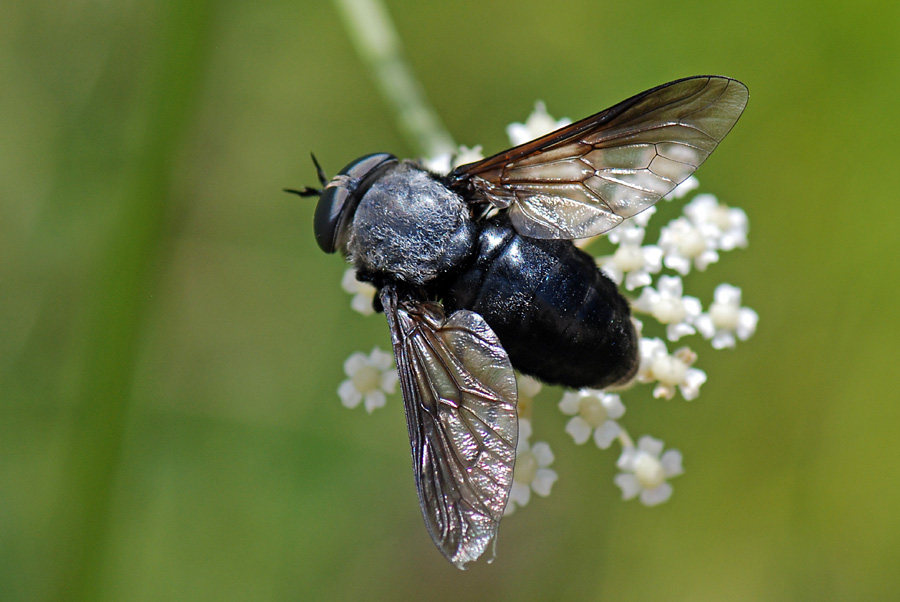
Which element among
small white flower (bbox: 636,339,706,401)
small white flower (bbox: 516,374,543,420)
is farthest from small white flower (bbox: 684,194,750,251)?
small white flower (bbox: 516,374,543,420)

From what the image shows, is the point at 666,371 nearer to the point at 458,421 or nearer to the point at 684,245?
the point at 684,245

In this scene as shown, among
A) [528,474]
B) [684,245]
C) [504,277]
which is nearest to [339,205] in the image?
[504,277]

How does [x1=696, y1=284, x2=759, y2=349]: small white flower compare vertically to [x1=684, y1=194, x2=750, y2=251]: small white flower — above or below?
below

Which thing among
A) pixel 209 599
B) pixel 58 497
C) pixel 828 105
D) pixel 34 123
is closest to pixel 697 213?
pixel 828 105

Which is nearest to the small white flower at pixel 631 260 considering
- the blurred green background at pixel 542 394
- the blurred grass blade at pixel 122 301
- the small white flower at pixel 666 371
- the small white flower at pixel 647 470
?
the small white flower at pixel 666 371

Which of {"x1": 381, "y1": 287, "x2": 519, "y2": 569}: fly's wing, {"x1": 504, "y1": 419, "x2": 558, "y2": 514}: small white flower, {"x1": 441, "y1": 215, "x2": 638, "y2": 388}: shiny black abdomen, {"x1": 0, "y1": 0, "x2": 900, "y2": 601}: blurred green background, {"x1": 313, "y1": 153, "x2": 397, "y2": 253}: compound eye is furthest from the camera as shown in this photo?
{"x1": 0, "y1": 0, "x2": 900, "y2": 601}: blurred green background

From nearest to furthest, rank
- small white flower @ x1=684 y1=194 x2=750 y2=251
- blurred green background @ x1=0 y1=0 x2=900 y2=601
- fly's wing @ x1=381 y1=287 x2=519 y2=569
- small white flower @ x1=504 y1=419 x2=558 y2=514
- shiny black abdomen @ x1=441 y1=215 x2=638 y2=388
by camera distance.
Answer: fly's wing @ x1=381 y1=287 x2=519 y2=569, shiny black abdomen @ x1=441 y1=215 x2=638 y2=388, small white flower @ x1=504 y1=419 x2=558 y2=514, small white flower @ x1=684 y1=194 x2=750 y2=251, blurred green background @ x1=0 y1=0 x2=900 y2=601

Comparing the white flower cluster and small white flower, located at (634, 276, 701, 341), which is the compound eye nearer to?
the white flower cluster
